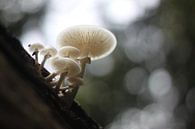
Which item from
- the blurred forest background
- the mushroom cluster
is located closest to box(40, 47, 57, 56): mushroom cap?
the mushroom cluster

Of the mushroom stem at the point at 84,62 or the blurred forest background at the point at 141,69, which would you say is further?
the blurred forest background at the point at 141,69

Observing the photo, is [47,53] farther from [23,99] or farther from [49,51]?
[23,99]

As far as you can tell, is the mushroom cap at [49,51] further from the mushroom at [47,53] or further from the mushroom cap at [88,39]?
the mushroom cap at [88,39]

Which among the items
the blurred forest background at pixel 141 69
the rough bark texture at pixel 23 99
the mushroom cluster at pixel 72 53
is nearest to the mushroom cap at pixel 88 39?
the mushroom cluster at pixel 72 53

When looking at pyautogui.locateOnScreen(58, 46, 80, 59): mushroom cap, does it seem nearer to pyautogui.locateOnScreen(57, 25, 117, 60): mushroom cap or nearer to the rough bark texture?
pyautogui.locateOnScreen(57, 25, 117, 60): mushroom cap

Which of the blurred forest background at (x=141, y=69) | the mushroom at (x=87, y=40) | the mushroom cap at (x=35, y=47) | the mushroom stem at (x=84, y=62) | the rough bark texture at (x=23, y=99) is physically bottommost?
the blurred forest background at (x=141, y=69)

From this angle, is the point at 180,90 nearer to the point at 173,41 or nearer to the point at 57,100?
the point at 173,41

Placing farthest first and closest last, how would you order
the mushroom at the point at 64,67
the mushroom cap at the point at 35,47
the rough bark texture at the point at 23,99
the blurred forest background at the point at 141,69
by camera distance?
the blurred forest background at the point at 141,69, the mushroom cap at the point at 35,47, the mushroom at the point at 64,67, the rough bark texture at the point at 23,99
